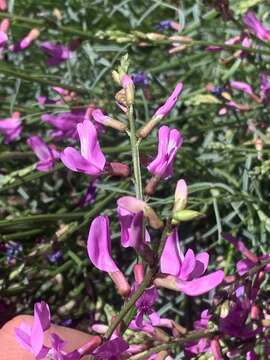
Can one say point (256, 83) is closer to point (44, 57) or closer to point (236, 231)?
point (236, 231)

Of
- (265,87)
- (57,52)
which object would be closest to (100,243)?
(265,87)

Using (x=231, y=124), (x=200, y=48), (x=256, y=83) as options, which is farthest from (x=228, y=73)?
(x=200, y=48)

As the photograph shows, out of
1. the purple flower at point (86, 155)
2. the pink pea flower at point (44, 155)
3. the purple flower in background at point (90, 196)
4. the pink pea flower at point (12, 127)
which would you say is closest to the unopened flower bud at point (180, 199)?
the purple flower at point (86, 155)

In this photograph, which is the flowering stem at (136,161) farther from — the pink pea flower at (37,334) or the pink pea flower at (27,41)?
the pink pea flower at (27,41)

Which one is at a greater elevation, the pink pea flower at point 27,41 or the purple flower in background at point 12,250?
the pink pea flower at point 27,41

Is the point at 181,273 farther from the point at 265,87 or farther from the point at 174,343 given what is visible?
the point at 265,87
